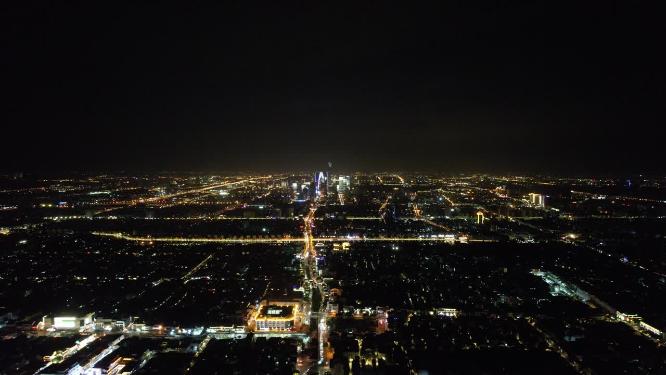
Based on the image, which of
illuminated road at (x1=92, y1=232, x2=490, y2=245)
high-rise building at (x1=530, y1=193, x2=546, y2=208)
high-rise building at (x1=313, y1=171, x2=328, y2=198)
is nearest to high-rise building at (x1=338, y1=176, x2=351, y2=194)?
high-rise building at (x1=313, y1=171, x2=328, y2=198)

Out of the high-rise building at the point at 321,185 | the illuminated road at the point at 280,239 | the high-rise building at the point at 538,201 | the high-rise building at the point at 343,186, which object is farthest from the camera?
the high-rise building at the point at 343,186

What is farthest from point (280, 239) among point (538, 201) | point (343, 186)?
point (343, 186)

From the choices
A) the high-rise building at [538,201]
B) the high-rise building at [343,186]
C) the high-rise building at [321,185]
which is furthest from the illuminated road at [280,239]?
the high-rise building at [343,186]

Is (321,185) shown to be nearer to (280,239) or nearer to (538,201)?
(538,201)

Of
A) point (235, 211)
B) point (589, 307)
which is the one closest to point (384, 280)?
point (589, 307)

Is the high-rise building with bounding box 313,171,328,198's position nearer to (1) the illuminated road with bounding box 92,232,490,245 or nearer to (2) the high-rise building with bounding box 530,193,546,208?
(1) the illuminated road with bounding box 92,232,490,245

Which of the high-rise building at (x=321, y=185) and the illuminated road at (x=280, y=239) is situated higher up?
the high-rise building at (x=321, y=185)

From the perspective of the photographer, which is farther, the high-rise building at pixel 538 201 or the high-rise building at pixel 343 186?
the high-rise building at pixel 343 186

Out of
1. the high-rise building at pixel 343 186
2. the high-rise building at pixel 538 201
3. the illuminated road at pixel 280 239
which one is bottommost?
the illuminated road at pixel 280 239

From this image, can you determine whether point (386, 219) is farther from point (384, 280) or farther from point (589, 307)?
point (589, 307)

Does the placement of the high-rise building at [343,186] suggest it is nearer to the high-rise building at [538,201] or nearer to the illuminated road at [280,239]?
the high-rise building at [538,201]

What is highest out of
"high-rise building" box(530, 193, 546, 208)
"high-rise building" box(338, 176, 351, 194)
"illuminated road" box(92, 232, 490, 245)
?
"high-rise building" box(338, 176, 351, 194)
